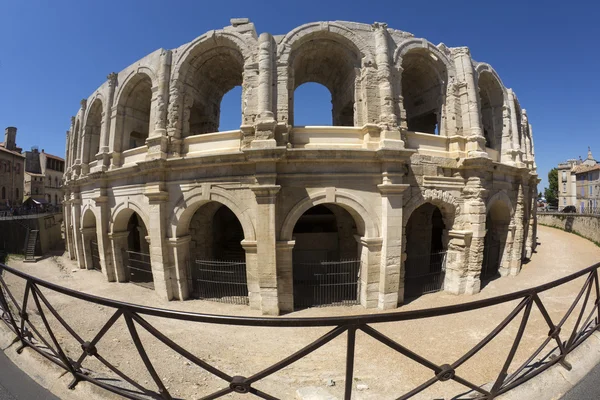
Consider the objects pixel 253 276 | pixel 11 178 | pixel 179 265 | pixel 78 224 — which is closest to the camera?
pixel 253 276

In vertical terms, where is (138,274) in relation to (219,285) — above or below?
below

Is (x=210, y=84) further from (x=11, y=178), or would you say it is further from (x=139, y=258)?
(x=11, y=178)

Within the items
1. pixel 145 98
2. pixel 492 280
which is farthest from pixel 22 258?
pixel 492 280

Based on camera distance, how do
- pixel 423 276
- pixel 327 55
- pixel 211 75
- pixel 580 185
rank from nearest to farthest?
pixel 327 55
pixel 423 276
pixel 211 75
pixel 580 185

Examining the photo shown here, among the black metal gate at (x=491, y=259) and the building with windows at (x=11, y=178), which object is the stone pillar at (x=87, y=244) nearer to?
the black metal gate at (x=491, y=259)

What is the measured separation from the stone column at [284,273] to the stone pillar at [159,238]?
4.16m

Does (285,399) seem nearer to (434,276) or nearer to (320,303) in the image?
(320,303)

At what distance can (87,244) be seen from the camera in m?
14.0

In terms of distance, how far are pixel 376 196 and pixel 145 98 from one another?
37.4ft

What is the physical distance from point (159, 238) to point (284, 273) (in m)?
4.67

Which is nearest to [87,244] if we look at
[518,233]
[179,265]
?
[179,265]

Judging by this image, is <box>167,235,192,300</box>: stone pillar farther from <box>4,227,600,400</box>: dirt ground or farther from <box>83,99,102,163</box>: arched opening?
<box>83,99,102,163</box>: arched opening

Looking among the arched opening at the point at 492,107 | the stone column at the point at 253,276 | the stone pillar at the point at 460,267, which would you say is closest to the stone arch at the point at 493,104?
the arched opening at the point at 492,107

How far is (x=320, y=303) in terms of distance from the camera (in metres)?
8.98
